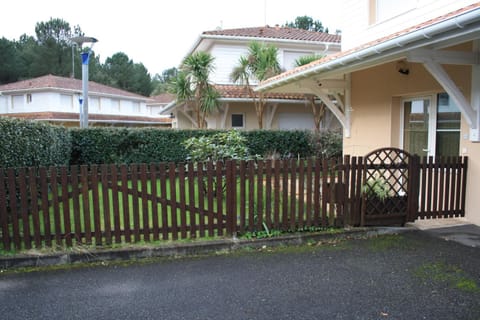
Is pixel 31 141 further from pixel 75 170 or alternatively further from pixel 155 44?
pixel 155 44

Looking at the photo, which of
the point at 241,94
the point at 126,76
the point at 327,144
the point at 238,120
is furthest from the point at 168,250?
the point at 126,76

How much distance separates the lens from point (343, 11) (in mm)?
9844

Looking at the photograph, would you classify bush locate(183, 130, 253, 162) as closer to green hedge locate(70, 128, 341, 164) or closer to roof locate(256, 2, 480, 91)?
roof locate(256, 2, 480, 91)

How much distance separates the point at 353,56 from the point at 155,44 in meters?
66.8

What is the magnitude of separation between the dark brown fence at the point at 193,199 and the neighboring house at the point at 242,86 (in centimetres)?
1082

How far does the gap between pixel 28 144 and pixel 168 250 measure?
4.07m

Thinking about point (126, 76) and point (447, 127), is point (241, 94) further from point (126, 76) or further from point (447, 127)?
point (126, 76)

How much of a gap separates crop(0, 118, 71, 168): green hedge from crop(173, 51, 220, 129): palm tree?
20.6 feet

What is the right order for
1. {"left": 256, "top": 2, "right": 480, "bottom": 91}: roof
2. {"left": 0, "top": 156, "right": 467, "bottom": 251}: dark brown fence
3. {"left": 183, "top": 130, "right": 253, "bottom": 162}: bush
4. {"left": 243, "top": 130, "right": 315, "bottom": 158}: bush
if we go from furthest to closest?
{"left": 243, "top": 130, "right": 315, "bottom": 158}: bush, {"left": 183, "top": 130, "right": 253, "bottom": 162}: bush, {"left": 0, "top": 156, "right": 467, "bottom": 251}: dark brown fence, {"left": 256, "top": 2, "right": 480, "bottom": 91}: roof

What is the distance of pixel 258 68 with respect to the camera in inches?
602

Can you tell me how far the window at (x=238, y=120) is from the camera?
57.1 feet

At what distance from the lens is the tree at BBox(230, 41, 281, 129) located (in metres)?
15.1

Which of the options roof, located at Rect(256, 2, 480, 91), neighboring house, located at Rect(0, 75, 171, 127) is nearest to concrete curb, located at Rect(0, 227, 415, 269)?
roof, located at Rect(256, 2, 480, 91)

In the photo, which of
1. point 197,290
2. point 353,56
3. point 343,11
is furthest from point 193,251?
point 343,11
